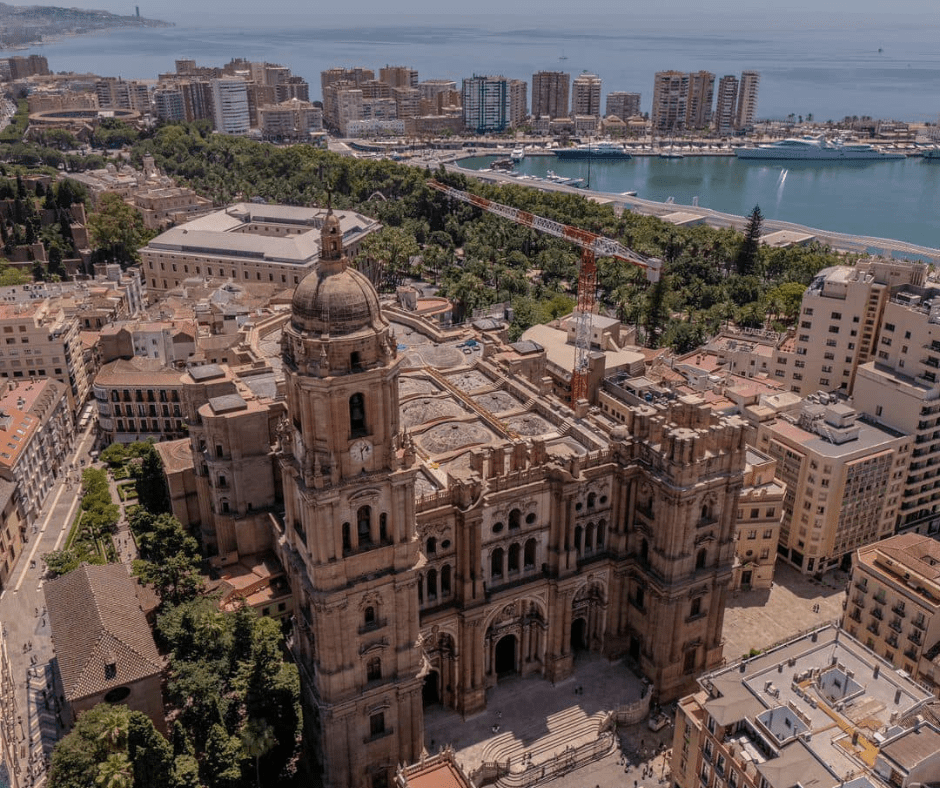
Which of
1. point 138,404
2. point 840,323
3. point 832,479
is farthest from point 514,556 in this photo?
point 138,404

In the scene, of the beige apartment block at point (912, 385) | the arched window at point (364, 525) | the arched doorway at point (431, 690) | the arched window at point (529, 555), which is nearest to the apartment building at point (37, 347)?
the arched doorway at point (431, 690)

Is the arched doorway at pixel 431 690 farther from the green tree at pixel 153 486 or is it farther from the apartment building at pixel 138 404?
the apartment building at pixel 138 404

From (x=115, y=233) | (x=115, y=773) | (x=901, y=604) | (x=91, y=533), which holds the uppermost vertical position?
(x=115, y=233)

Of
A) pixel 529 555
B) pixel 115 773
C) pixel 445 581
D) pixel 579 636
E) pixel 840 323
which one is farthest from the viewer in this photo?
pixel 840 323

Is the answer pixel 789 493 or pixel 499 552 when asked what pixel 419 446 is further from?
pixel 789 493

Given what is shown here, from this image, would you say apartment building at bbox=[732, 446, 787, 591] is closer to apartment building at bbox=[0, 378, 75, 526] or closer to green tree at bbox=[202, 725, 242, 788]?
green tree at bbox=[202, 725, 242, 788]

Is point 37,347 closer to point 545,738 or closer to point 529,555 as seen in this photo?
point 529,555
